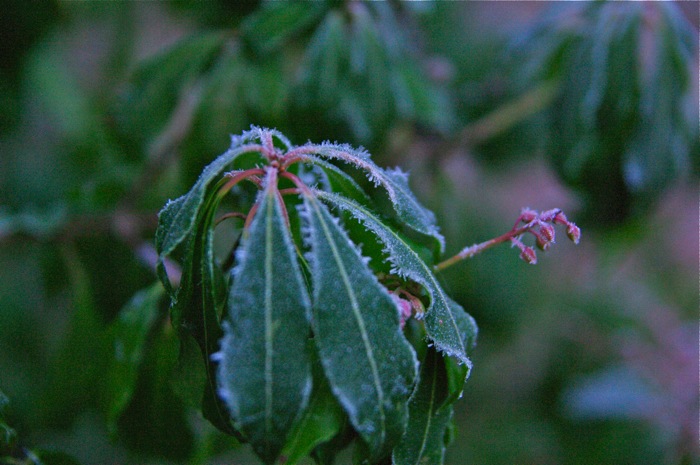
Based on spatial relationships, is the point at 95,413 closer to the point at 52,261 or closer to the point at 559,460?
the point at 52,261

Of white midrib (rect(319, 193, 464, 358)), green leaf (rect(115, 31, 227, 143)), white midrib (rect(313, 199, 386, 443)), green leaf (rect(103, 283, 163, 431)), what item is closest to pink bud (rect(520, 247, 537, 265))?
white midrib (rect(319, 193, 464, 358))

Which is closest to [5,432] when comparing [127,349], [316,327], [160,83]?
[127,349]

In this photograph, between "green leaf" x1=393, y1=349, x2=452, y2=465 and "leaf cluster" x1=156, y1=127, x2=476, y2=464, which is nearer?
"leaf cluster" x1=156, y1=127, x2=476, y2=464

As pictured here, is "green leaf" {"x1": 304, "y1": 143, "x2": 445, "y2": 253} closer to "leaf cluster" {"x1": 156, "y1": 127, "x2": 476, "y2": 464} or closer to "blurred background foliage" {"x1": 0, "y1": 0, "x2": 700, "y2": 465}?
"leaf cluster" {"x1": 156, "y1": 127, "x2": 476, "y2": 464}

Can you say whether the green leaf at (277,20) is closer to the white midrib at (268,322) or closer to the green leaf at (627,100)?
the green leaf at (627,100)

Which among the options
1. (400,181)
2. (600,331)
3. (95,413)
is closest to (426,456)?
(400,181)
